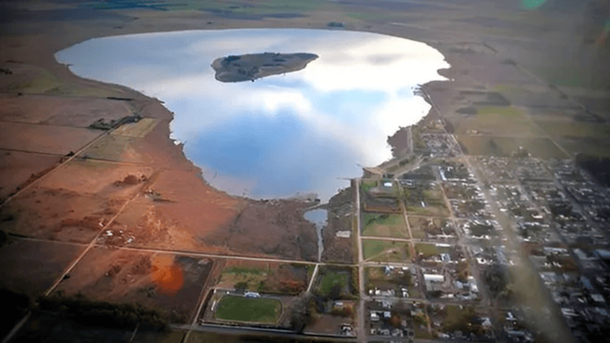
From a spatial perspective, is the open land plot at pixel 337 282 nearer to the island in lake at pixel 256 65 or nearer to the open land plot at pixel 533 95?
the open land plot at pixel 533 95

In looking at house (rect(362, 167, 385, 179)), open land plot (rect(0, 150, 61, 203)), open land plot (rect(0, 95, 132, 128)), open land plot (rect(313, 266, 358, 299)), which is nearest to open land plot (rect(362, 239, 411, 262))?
open land plot (rect(313, 266, 358, 299))

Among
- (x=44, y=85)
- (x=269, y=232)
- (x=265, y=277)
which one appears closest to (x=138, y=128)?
(x=44, y=85)

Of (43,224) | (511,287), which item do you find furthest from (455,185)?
(43,224)

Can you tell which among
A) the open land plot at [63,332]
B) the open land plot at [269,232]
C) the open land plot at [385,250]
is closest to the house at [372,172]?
the open land plot at [269,232]

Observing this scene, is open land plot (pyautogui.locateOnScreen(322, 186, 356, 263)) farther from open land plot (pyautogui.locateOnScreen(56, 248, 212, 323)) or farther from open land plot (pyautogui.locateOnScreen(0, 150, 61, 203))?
open land plot (pyautogui.locateOnScreen(0, 150, 61, 203))

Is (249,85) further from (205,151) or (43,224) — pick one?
(43,224)

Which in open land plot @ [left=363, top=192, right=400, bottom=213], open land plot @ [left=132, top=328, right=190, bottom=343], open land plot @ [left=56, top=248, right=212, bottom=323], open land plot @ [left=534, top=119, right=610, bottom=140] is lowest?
open land plot @ [left=132, top=328, right=190, bottom=343]
